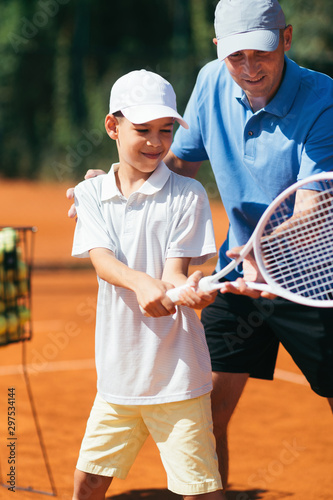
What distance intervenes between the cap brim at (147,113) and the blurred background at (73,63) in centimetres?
1461

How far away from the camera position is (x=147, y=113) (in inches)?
89.1

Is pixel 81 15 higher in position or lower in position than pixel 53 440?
higher

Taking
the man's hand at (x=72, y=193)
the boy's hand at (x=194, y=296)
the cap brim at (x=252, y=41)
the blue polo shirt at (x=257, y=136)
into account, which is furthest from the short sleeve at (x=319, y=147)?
the man's hand at (x=72, y=193)

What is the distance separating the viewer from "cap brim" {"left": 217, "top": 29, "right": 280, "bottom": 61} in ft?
7.80

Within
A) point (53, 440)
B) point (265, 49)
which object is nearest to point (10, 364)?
point (53, 440)

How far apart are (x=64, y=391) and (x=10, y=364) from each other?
0.71 meters

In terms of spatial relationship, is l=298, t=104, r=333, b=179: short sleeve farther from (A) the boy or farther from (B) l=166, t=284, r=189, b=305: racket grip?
(B) l=166, t=284, r=189, b=305: racket grip

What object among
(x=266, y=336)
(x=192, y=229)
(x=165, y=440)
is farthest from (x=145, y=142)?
(x=266, y=336)

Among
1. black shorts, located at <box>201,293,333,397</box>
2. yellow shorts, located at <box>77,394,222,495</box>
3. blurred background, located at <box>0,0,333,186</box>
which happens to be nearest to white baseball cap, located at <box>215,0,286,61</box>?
black shorts, located at <box>201,293,333,397</box>

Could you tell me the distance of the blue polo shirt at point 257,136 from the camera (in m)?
2.50

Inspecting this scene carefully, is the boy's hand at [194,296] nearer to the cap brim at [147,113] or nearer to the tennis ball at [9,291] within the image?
the cap brim at [147,113]

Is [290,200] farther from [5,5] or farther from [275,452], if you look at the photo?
[5,5]

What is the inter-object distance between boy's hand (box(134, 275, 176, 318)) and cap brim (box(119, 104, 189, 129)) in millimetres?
481

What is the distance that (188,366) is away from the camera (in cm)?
231
